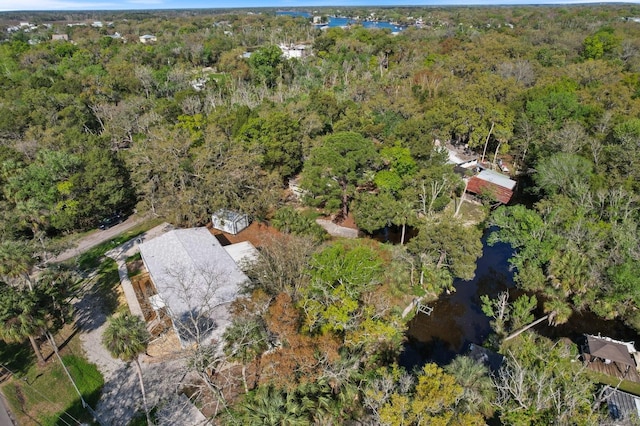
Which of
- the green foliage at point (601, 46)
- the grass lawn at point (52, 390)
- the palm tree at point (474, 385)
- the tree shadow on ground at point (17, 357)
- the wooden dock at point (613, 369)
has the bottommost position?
the tree shadow on ground at point (17, 357)

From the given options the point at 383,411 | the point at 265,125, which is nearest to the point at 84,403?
the point at 383,411

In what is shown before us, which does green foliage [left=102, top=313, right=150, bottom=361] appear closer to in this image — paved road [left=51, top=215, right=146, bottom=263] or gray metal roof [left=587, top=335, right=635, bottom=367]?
paved road [left=51, top=215, right=146, bottom=263]

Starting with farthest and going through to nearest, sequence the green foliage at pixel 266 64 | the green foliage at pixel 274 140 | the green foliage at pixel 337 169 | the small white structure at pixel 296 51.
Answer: the small white structure at pixel 296 51, the green foliage at pixel 266 64, the green foliage at pixel 274 140, the green foliage at pixel 337 169

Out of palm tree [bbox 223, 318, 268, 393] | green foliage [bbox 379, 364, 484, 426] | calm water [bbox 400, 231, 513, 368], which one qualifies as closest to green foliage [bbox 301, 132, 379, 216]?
calm water [bbox 400, 231, 513, 368]

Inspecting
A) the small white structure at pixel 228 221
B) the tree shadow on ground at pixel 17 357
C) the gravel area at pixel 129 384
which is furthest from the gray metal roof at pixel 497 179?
the tree shadow on ground at pixel 17 357

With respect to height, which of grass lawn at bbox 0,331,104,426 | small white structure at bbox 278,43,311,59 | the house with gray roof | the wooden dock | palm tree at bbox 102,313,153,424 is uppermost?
palm tree at bbox 102,313,153,424

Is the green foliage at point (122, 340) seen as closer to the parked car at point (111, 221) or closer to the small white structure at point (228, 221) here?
the small white structure at point (228, 221)

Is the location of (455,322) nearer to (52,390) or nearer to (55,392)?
(55,392)
